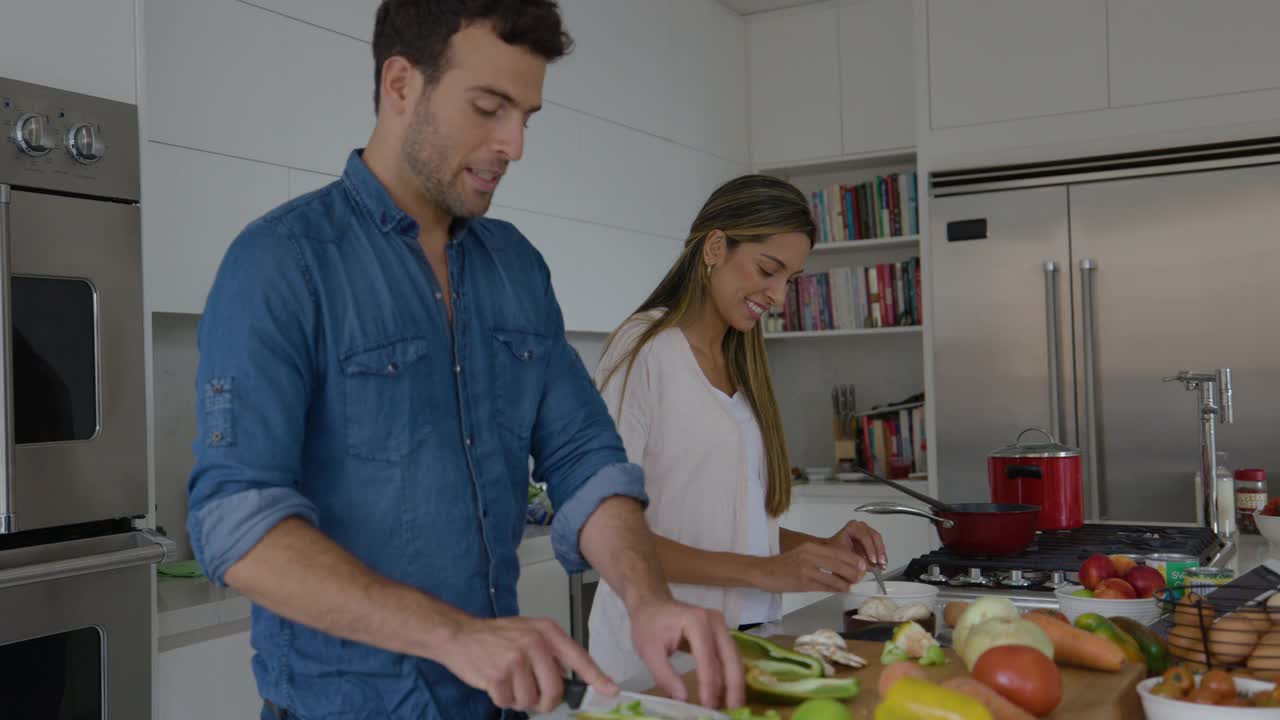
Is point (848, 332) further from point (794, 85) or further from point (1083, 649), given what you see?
point (1083, 649)

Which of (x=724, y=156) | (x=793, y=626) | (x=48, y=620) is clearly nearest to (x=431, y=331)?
(x=793, y=626)

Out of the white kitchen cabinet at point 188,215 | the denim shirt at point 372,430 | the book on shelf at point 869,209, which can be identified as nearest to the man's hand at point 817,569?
the denim shirt at point 372,430

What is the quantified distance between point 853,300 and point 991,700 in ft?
13.8

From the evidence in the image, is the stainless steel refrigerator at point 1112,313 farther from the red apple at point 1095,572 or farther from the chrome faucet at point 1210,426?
the red apple at point 1095,572

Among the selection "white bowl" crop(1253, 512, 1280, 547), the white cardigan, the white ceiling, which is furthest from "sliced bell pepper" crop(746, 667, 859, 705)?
the white ceiling

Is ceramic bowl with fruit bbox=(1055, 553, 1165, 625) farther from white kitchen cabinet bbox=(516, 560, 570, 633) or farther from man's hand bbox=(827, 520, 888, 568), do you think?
white kitchen cabinet bbox=(516, 560, 570, 633)

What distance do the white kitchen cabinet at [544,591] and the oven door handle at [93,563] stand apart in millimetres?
1405

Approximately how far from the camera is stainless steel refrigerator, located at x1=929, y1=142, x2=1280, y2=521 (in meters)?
3.89

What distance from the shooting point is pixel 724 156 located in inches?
207

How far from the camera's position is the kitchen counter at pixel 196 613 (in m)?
2.50

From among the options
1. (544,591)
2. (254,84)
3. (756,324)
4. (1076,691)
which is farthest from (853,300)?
(1076,691)

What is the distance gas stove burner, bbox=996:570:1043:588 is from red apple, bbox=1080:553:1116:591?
17 cm

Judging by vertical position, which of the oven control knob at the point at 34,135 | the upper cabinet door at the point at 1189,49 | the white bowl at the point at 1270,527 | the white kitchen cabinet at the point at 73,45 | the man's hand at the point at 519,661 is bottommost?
the white bowl at the point at 1270,527

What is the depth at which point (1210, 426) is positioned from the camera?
2.72 metres
